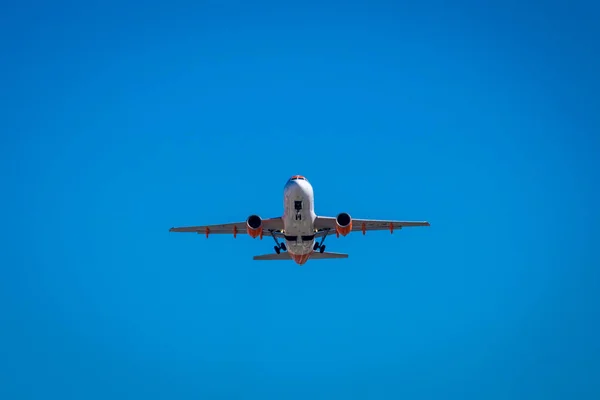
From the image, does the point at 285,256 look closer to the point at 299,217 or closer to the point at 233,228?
the point at 233,228

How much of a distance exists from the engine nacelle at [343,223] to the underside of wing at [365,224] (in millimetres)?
130

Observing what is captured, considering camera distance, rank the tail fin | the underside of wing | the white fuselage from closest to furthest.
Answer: the white fuselage
the underside of wing
the tail fin

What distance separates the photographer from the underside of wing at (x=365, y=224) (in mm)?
44469

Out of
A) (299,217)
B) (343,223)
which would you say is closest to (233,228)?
(299,217)

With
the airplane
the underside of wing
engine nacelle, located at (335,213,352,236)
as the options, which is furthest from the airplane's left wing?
engine nacelle, located at (335,213,352,236)

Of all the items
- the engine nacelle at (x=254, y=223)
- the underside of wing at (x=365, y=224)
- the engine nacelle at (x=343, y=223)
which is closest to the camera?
the engine nacelle at (x=343, y=223)

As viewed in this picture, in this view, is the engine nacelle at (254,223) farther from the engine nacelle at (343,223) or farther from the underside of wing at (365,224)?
the engine nacelle at (343,223)

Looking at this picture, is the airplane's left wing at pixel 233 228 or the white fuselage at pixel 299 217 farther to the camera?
the airplane's left wing at pixel 233 228

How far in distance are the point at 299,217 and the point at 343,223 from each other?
299 centimetres

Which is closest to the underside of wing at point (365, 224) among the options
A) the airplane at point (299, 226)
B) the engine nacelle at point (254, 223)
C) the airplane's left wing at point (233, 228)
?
the airplane at point (299, 226)

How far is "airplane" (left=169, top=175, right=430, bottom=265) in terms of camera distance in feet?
136

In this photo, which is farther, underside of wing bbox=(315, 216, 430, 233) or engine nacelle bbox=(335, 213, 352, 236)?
underside of wing bbox=(315, 216, 430, 233)

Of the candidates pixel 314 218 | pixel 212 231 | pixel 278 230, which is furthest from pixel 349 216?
pixel 212 231

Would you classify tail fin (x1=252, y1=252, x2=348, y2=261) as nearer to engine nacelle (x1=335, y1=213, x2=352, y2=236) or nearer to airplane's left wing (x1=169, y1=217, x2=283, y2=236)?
airplane's left wing (x1=169, y1=217, x2=283, y2=236)
